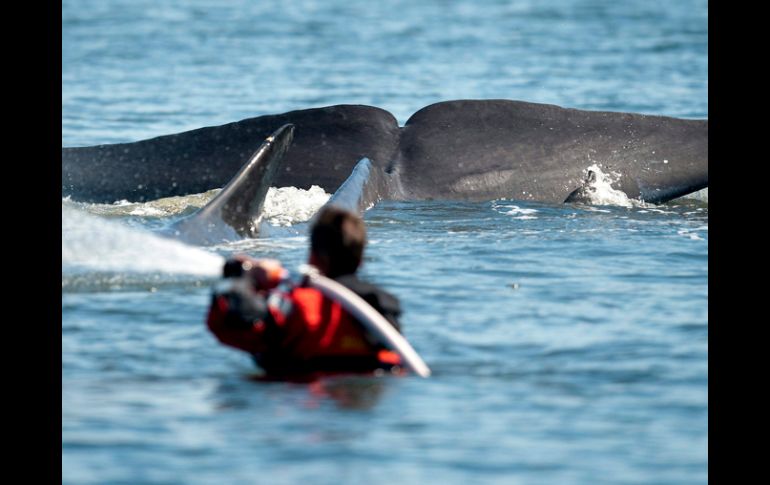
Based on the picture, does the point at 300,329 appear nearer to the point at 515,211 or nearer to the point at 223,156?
the point at 515,211

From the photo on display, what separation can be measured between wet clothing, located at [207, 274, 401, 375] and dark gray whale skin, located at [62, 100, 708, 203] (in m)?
5.30

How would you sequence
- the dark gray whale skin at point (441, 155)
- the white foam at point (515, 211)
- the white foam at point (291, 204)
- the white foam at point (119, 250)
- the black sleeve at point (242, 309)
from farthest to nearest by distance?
the dark gray whale skin at point (441, 155) → the white foam at point (515, 211) → the white foam at point (291, 204) → the white foam at point (119, 250) → the black sleeve at point (242, 309)

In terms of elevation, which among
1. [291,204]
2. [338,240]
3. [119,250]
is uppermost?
[291,204]

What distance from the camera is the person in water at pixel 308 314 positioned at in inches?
261

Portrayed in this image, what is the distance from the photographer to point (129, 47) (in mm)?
28672

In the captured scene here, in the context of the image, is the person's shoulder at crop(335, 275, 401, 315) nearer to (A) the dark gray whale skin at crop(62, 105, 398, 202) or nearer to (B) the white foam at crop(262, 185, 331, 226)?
(B) the white foam at crop(262, 185, 331, 226)

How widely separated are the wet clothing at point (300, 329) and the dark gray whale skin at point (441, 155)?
5.30 meters

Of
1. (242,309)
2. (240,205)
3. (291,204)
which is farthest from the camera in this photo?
(291,204)

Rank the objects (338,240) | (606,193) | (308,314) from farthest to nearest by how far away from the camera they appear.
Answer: (606,193) → (338,240) → (308,314)

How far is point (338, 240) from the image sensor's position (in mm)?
6895

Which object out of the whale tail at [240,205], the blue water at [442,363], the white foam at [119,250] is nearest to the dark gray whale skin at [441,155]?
the blue water at [442,363]

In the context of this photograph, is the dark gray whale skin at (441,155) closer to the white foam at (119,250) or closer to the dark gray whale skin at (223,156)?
the dark gray whale skin at (223,156)

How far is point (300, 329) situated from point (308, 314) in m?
0.08

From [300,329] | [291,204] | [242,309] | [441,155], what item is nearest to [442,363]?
[300,329]
